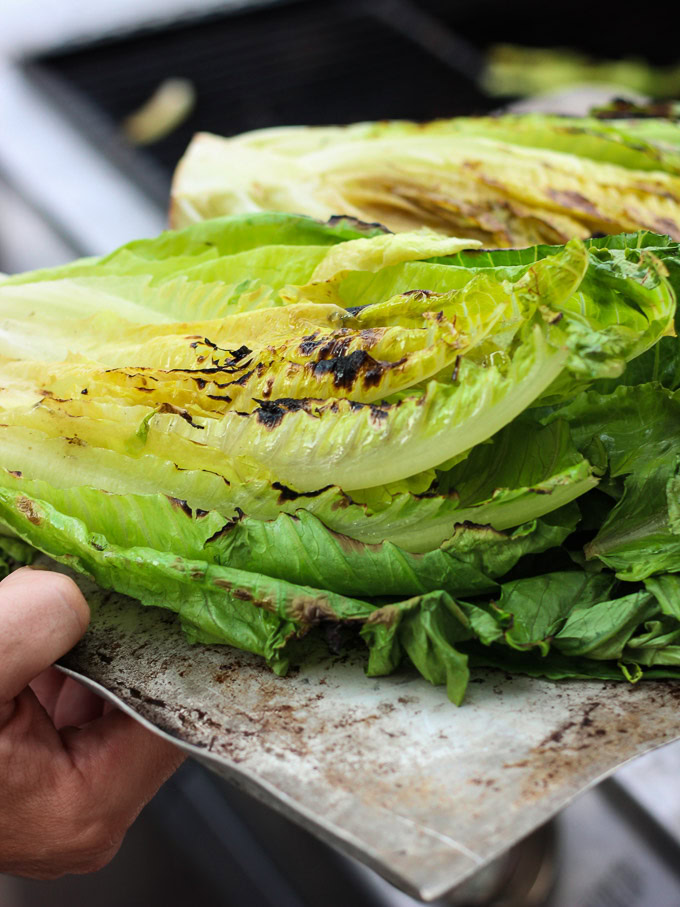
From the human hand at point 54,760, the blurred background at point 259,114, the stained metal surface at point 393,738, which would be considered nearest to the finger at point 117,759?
the human hand at point 54,760

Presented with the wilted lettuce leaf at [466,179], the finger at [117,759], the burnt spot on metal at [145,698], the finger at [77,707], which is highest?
the wilted lettuce leaf at [466,179]

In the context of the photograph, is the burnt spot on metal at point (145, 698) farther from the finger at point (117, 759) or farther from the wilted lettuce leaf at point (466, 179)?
the wilted lettuce leaf at point (466, 179)

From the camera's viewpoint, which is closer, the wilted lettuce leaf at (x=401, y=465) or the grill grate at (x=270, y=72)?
the wilted lettuce leaf at (x=401, y=465)

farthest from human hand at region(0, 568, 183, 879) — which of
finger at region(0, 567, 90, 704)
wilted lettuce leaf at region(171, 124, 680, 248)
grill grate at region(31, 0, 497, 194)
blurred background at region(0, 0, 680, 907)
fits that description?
grill grate at region(31, 0, 497, 194)

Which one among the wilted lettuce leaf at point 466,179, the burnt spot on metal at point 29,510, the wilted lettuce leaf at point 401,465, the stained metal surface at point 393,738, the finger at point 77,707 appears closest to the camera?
the stained metal surface at point 393,738

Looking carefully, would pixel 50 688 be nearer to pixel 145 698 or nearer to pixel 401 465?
pixel 145 698

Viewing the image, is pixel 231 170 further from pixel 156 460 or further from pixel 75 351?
pixel 156 460

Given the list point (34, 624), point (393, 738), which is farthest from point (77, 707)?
point (393, 738)

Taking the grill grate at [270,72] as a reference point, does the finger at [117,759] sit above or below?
below

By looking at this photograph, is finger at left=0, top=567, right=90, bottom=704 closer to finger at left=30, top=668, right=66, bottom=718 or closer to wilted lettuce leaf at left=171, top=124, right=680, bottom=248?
finger at left=30, top=668, right=66, bottom=718
